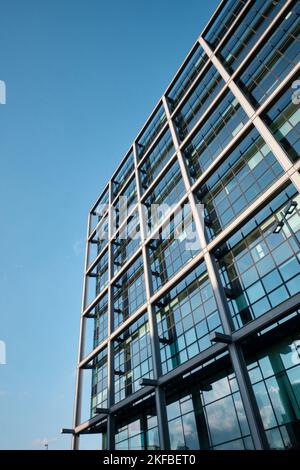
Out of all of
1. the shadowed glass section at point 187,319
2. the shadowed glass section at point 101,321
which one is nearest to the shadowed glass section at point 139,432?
the shadowed glass section at point 187,319

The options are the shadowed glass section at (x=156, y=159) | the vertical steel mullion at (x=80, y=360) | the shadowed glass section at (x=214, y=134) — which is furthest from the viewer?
the shadowed glass section at (x=156, y=159)

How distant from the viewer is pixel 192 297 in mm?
26281

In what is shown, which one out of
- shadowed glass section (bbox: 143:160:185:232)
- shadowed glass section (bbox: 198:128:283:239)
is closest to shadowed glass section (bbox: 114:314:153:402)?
shadowed glass section (bbox: 143:160:185:232)

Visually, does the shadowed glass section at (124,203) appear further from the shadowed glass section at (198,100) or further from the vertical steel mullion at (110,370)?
the shadowed glass section at (198,100)

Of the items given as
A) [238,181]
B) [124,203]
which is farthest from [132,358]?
[124,203]

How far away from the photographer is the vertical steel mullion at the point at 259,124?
20005 mm

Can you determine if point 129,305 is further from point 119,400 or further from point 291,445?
point 291,445

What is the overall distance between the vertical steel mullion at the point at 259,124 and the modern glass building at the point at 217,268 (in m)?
0.09

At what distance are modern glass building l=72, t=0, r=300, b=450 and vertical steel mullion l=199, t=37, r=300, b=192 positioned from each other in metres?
0.09

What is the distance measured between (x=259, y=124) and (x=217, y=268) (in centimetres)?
1041

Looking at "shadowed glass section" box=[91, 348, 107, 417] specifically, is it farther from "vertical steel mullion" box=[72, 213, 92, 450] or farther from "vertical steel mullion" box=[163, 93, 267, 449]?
"vertical steel mullion" box=[163, 93, 267, 449]

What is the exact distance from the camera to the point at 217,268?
77.6 ft

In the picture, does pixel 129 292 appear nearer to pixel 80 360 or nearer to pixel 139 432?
pixel 80 360

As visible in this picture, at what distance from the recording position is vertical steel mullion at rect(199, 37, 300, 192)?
65.6ft
